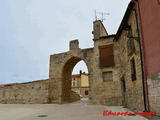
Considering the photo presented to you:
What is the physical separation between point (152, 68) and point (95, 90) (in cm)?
659

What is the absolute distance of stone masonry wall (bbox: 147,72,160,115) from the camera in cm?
422

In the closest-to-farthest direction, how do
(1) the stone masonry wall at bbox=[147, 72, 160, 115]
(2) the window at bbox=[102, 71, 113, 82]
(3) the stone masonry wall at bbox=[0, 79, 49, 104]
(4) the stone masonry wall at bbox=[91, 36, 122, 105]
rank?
(1) the stone masonry wall at bbox=[147, 72, 160, 115], (4) the stone masonry wall at bbox=[91, 36, 122, 105], (2) the window at bbox=[102, 71, 113, 82], (3) the stone masonry wall at bbox=[0, 79, 49, 104]

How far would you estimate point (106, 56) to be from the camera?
432 inches

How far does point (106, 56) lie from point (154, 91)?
6.64m

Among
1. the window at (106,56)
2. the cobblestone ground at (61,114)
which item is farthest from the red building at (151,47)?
the window at (106,56)

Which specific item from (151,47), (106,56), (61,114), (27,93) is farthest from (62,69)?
(151,47)

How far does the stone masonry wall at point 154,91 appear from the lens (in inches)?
166

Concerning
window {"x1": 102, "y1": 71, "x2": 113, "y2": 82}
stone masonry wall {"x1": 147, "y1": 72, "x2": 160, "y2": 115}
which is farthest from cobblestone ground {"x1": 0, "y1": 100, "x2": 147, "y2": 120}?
window {"x1": 102, "y1": 71, "x2": 113, "y2": 82}

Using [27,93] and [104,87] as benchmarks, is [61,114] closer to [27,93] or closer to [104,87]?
[104,87]

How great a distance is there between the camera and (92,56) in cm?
1214

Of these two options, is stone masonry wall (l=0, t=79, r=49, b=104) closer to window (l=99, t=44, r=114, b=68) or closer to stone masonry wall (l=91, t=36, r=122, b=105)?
stone masonry wall (l=91, t=36, r=122, b=105)

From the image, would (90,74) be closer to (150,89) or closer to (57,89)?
(57,89)

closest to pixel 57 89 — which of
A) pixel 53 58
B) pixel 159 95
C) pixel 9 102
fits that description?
pixel 53 58

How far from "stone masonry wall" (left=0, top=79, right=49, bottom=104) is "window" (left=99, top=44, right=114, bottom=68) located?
6.44 m
